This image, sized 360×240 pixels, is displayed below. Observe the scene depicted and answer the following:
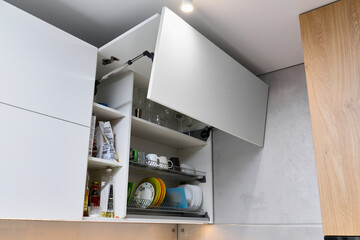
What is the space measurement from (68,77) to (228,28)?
872 mm

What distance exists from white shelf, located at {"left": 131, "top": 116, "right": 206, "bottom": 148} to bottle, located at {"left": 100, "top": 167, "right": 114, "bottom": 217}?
34cm

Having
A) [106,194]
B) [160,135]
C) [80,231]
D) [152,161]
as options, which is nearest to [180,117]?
[160,135]

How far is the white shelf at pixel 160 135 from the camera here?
6.40 feet

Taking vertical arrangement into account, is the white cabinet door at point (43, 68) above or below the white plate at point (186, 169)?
above

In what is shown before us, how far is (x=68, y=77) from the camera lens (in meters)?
1.50

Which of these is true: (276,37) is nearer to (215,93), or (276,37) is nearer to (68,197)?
(215,93)

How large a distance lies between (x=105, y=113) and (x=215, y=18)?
29.8 inches

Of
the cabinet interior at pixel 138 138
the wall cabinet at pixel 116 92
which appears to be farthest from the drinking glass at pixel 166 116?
the wall cabinet at pixel 116 92

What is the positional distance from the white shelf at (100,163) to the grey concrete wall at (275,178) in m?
0.89

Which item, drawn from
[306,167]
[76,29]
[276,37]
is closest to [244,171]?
[306,167]

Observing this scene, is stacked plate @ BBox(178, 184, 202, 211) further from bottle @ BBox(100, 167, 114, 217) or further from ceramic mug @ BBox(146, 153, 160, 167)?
bottle @ BBox(100, 167, 114, 217)

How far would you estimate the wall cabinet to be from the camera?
1.34 metres

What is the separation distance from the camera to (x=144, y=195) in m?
1.97

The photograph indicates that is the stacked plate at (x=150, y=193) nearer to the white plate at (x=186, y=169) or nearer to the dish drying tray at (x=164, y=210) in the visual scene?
the dish drying tray at (x=164, y=210)
